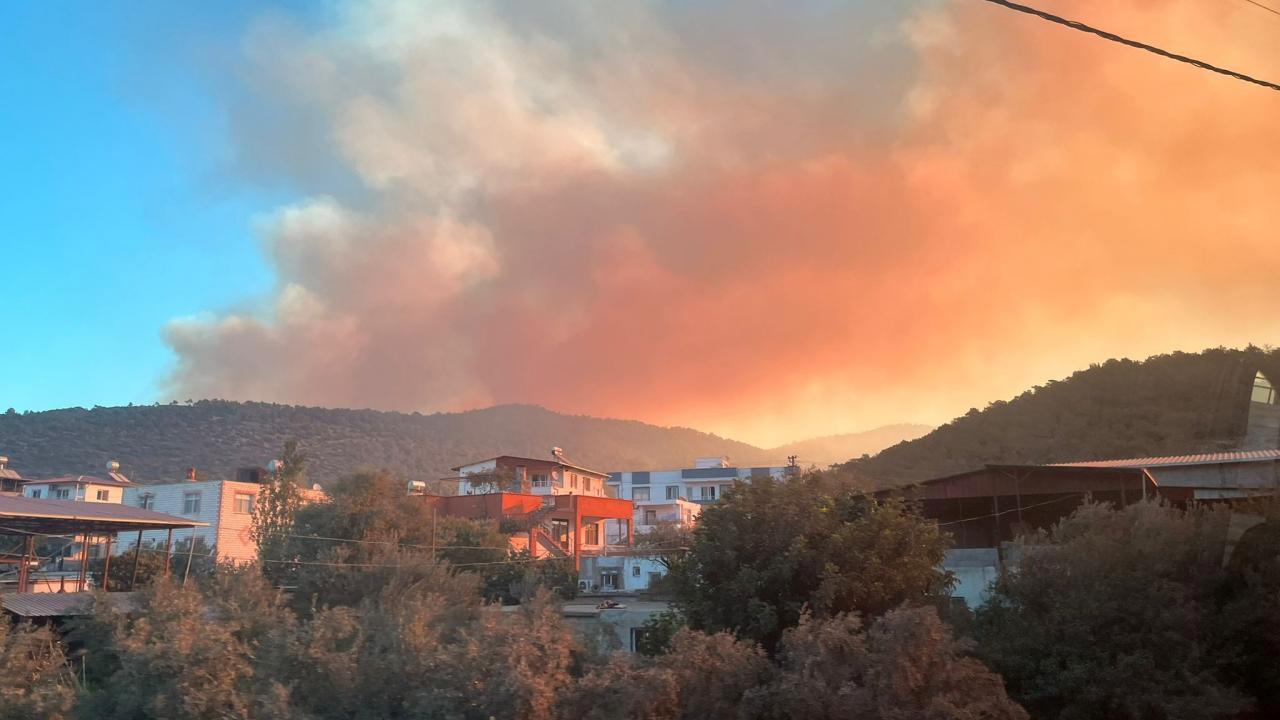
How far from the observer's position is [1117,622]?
16.4m

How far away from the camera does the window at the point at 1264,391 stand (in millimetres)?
22281

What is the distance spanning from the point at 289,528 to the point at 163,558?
19.4ft

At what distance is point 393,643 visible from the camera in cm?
1518

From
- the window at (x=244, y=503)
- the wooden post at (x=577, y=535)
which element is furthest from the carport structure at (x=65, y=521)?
the window at (x=244, y=503)

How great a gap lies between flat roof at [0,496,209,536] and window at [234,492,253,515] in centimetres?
2126

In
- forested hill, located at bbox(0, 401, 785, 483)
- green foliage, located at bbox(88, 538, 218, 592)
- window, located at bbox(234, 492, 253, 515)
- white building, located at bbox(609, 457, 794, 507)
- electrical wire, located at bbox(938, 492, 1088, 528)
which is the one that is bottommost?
green foliage, located at bbox(88, 538, 218, 592)

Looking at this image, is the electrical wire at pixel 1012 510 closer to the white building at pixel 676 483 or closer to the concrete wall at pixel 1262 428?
the concrete wall at pixel 1262 428

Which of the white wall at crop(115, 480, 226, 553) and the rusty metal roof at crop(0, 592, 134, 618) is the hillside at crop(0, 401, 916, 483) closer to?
the white wall at crop(115, 480, 226, 553)

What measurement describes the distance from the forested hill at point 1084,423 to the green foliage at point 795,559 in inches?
1057

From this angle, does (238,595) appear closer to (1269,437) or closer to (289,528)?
(289,528)

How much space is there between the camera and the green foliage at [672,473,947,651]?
17250 mm

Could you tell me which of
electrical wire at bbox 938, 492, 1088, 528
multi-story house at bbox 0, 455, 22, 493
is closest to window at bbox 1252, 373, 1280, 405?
electrical wire at bbox 938, 492, 1088, 528

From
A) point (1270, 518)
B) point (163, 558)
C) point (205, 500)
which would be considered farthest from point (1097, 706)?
point (205, 500)

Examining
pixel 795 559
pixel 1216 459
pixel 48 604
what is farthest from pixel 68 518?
pixel 1216 459
